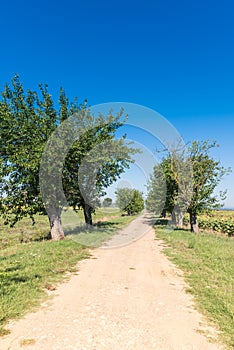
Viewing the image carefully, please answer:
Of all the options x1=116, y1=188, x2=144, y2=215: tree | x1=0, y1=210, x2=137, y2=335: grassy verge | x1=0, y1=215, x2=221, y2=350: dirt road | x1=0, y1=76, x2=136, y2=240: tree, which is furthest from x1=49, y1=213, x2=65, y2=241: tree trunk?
x1=116, y1=188, x2=144, y2=215: tree

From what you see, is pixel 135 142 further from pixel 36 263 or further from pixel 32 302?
pixel 32 302

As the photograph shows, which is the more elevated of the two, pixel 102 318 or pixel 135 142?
pixel 135 142

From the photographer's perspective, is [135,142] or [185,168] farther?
[185,168]

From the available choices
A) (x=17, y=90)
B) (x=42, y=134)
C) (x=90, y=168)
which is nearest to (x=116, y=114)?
(x=90, y=168)

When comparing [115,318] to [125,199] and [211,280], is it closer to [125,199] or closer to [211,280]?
[211,280]

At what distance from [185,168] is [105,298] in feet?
60.6

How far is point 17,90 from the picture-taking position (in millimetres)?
15023

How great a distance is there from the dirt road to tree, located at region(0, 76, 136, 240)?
817 cm

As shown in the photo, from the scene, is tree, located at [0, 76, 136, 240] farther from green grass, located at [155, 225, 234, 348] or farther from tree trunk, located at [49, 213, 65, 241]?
green grass, located at [155, 225, 234, 348]

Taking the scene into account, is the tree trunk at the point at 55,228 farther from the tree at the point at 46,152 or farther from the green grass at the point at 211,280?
the green grass at the point at 211,280

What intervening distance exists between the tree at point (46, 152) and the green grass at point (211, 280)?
27.6ft

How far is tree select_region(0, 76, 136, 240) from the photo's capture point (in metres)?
14.1

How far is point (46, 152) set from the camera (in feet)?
45.4

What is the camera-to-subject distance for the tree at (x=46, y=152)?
46.3ft
